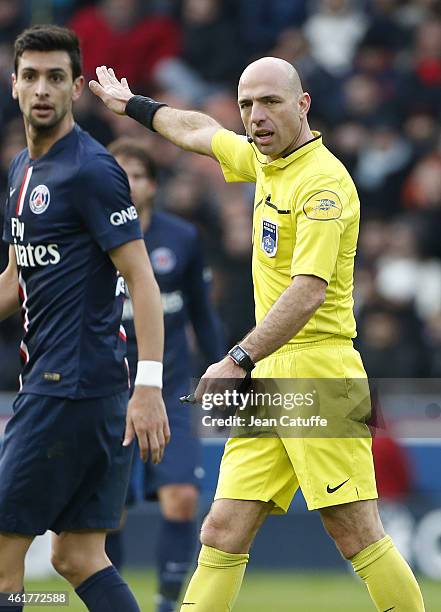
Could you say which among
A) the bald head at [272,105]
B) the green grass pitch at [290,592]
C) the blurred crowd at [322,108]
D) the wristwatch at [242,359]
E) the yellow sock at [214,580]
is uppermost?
the blurred crowd at [322,108]

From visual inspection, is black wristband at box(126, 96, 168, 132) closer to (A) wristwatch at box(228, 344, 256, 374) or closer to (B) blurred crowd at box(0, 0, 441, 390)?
(A) wristwatch at box(228, 344, 256, 374)

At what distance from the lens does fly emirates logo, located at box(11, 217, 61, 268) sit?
515 cm

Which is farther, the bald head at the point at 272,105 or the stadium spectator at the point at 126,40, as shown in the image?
the stadium spectator at the point at 126,40

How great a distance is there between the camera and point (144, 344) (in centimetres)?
504

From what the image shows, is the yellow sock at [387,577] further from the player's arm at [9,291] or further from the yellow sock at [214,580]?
the player's arm at [9,291]

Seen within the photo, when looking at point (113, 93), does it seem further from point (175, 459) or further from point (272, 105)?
point (175, 459)

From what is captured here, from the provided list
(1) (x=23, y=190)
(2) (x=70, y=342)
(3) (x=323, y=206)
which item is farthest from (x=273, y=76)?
(2) (x=70, y=342)

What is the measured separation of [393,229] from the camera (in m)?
12.2

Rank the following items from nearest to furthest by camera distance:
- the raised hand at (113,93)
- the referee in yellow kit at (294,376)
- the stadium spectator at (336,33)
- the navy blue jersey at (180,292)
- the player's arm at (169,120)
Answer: the referee in yellow kit at (294,376) → the player's arm at (169,120) → the raised hand at (113,93) → the navy blue jersey at (180,292) → the stadium spectator at (336,33)

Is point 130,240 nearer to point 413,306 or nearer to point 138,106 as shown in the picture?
point 138,106

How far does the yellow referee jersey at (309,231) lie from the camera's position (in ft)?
16.9

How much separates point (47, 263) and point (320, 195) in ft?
3.31

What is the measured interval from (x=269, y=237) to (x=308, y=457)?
0.83 metres

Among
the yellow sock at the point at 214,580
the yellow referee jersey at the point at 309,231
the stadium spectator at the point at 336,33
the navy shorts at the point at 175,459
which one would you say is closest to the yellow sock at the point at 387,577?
→ the yellow sock at the point at 214,580
